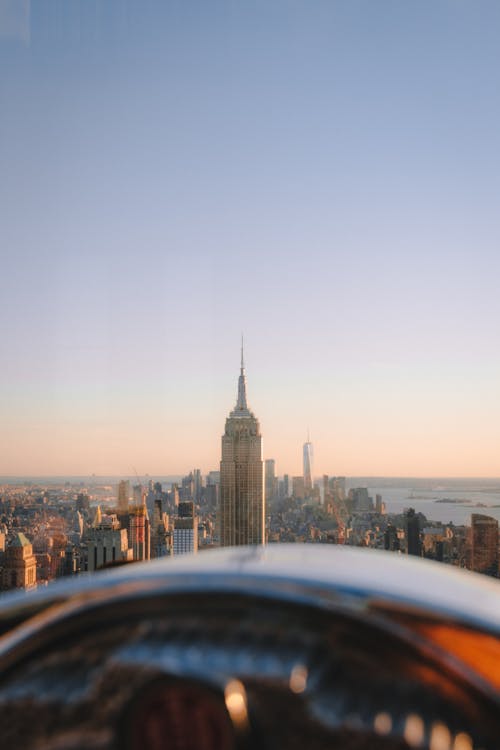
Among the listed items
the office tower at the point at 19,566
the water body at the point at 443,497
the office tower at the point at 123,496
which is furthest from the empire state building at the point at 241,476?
the office tower at the point at 19,566

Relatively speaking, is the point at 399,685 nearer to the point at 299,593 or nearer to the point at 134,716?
the point at 299,593

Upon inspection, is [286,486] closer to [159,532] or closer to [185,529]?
[185,529]

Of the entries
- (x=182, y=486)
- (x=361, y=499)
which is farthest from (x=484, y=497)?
(x=182, y=486)

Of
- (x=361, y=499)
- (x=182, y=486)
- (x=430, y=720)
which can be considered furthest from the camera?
(x=182, y=486)

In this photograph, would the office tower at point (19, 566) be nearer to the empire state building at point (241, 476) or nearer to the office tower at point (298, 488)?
the office tower at point (298, 488)

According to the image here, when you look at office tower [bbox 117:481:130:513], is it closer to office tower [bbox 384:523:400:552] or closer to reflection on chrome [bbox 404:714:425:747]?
office tower [bbox 384:523:400:552]
